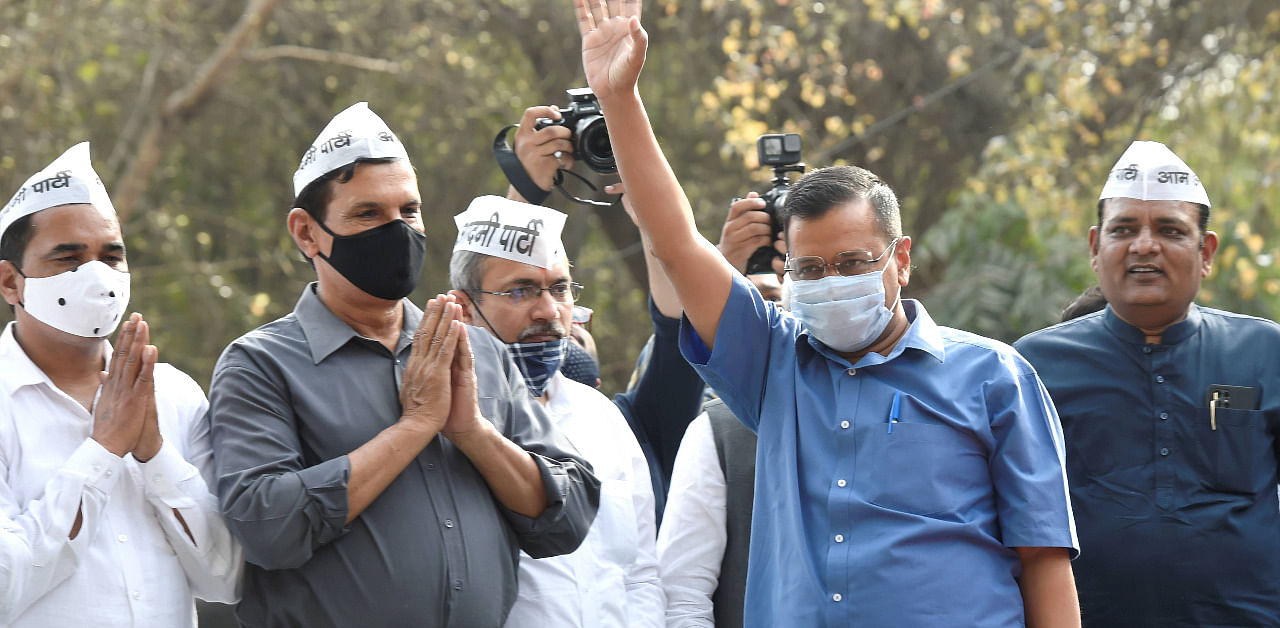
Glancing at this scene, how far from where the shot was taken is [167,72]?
12.1 meters

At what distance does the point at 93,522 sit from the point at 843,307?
1.76 meters

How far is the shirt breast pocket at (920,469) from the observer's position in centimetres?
329

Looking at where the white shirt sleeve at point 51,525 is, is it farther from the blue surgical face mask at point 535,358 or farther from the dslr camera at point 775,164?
the dslr camera at point 775,164

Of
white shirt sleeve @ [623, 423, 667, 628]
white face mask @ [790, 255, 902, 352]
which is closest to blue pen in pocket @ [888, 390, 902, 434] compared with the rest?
white face mask @ [790, 255, 902, 352]

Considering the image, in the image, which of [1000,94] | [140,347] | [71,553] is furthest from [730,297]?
[1000,94]

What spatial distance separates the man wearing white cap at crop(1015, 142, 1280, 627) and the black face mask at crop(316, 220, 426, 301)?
1980mm

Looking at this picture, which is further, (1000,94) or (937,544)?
(1000,94)

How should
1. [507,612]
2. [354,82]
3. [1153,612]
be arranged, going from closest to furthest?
[507,612], [1153,612], [354,82]


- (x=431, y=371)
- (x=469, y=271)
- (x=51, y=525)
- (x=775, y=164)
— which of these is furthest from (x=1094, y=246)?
(x=51, y=525)

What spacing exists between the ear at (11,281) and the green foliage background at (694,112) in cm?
762

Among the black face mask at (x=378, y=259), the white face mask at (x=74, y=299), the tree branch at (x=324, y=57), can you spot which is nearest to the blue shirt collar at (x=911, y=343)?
the black face mask at (x=378, y=259)

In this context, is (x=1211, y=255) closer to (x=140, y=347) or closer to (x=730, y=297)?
(x=730, y=297)

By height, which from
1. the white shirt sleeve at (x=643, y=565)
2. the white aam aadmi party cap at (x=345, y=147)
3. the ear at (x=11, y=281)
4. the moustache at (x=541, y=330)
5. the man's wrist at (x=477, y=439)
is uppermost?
the white aam aadmi party cap at (x=345, y=147)

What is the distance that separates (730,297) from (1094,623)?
5.69ft
